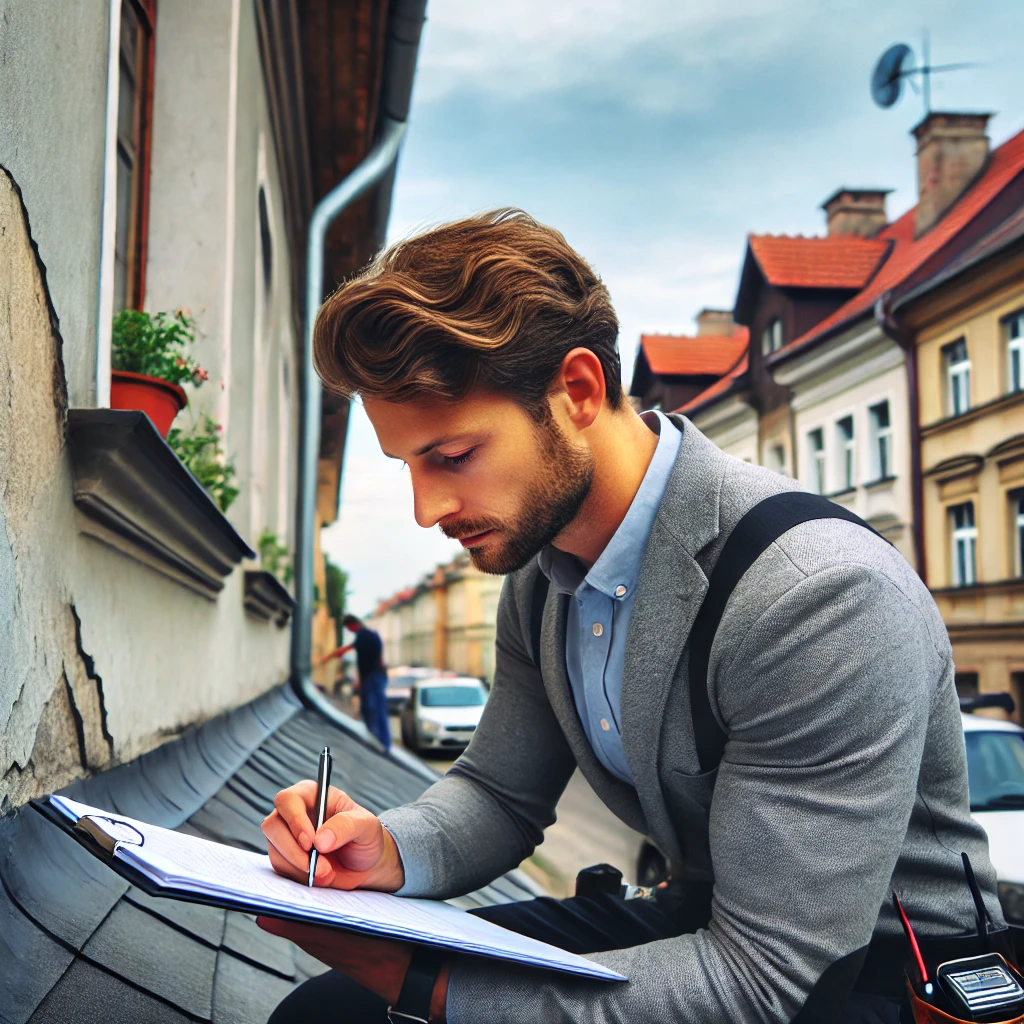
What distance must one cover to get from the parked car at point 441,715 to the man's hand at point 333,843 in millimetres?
19826

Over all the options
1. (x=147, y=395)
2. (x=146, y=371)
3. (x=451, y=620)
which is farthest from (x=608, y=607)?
(x=451, y=620)

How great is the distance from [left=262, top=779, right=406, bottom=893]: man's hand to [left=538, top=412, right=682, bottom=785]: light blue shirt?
1.19 ft

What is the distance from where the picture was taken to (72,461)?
208 centimetres

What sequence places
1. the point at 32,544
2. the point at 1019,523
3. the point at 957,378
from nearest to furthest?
the point at 32,544 → the point at 1019,523 → the point at 957,378

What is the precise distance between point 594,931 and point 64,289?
4.55 feet

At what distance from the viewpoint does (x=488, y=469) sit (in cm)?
175

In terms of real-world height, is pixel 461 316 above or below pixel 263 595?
above

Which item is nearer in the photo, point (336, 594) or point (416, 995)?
point (416, 995)

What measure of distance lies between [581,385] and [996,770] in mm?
5906

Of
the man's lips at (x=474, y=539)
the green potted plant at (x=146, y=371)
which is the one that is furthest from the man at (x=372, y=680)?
the man's lips at (x=474, y=539)

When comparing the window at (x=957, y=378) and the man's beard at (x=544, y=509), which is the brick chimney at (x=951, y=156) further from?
the man's beard at (x=544, y=509)

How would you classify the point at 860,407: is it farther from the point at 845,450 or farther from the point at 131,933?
the point at 131,933

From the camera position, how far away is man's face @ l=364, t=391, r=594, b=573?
67.8 inches

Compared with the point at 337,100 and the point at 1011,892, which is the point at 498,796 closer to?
the point at 1011,892
